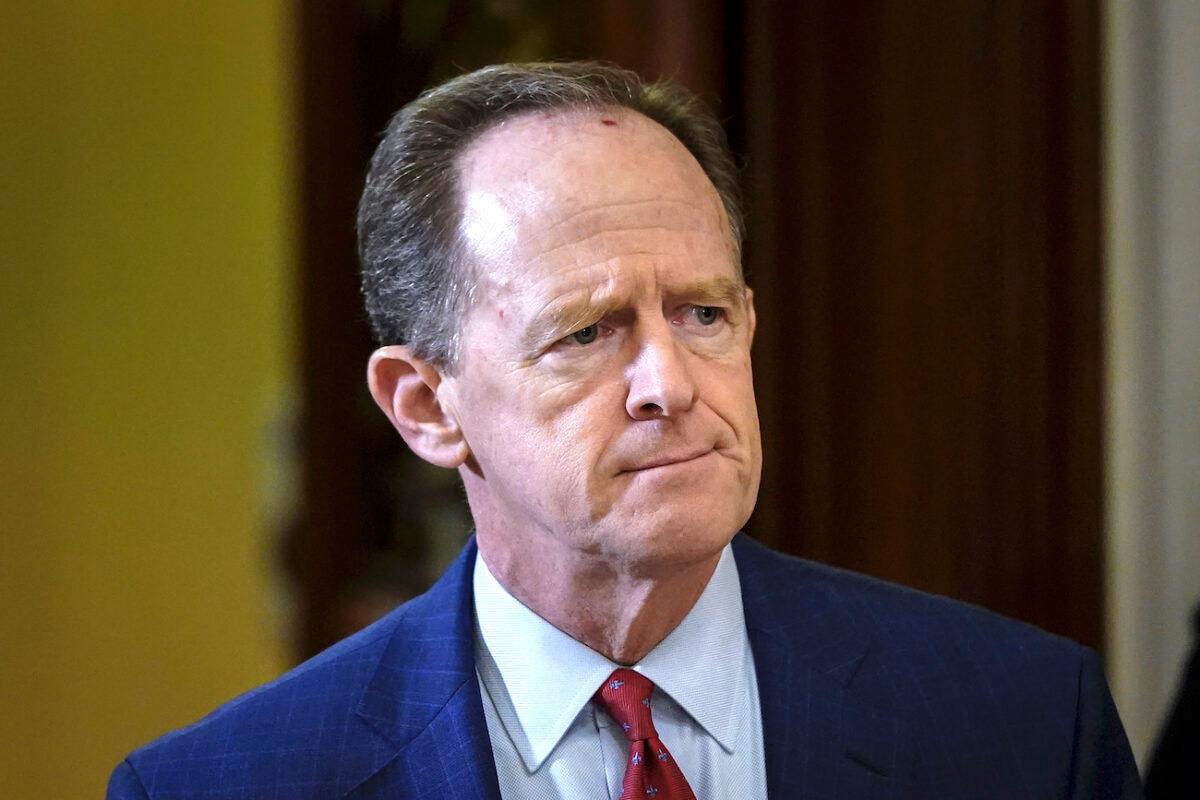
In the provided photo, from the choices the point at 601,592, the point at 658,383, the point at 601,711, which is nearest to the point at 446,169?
the point at 658,383

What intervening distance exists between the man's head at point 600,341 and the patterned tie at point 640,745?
130 millimetres

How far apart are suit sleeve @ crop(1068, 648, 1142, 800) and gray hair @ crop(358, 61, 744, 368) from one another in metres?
0.54

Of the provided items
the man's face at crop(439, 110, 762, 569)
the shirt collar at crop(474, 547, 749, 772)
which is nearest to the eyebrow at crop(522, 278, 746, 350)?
the man's face at crop(439, 110, 762, 569)

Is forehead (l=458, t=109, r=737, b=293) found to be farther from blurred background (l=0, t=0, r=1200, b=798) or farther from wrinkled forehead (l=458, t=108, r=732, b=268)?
blurred background (l=0, t=0, r=1200, b=798)

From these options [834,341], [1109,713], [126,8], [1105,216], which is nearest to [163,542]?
[126,8]

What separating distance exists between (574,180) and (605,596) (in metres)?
0.38

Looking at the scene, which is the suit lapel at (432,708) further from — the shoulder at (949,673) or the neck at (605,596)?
the shoulder at (949,673)

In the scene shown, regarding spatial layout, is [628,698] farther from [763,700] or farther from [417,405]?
[417,405]

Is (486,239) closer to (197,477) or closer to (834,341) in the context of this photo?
(834,341)

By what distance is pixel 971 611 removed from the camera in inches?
62.3

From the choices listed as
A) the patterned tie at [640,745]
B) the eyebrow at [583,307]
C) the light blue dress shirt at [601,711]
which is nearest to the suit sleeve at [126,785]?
the light blue dress shirt at [601,711]

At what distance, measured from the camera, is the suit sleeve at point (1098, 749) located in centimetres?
145

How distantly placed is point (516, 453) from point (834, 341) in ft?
3.22

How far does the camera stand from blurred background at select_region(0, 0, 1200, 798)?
2.23 meters
